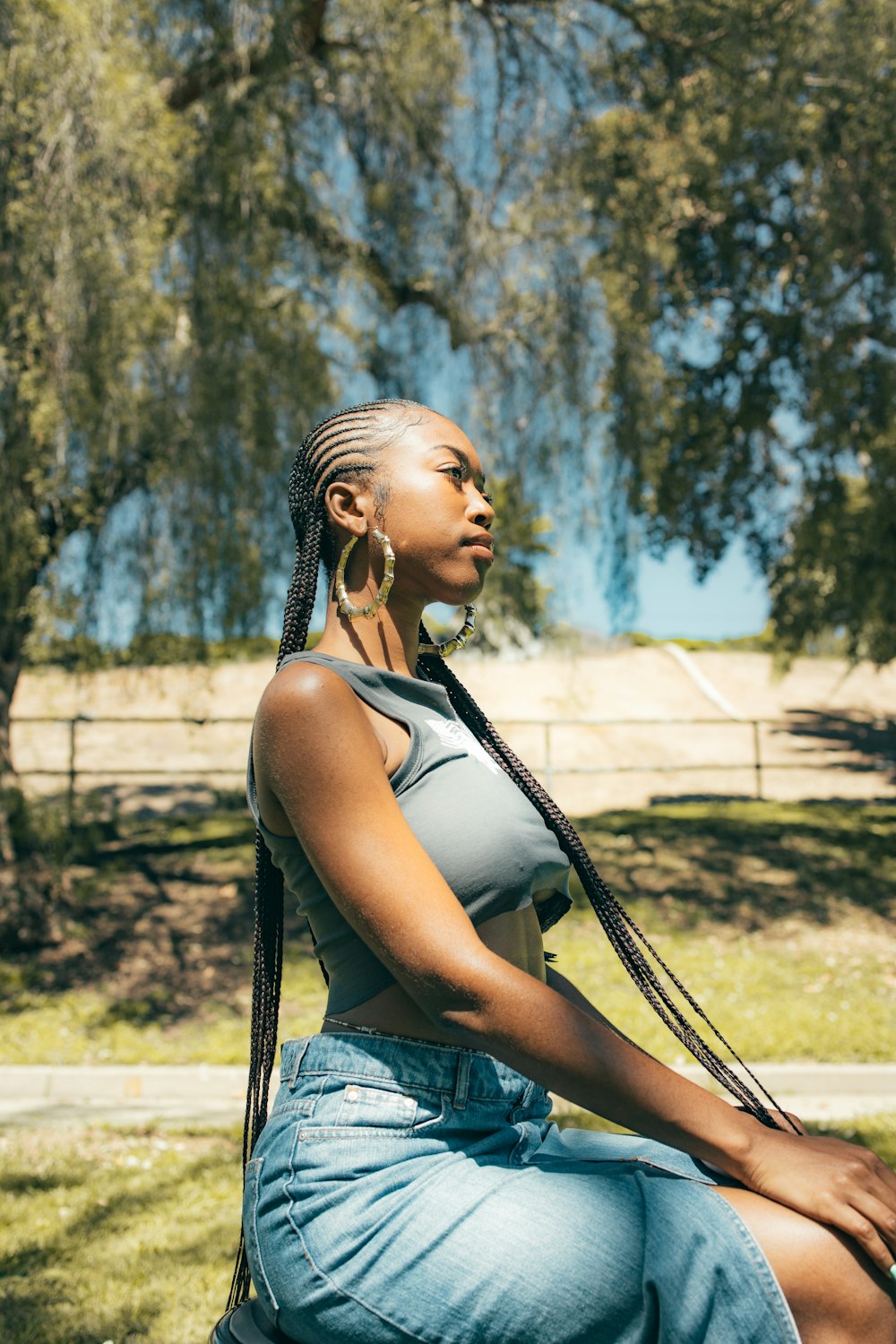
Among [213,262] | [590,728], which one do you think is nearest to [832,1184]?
[213,262]

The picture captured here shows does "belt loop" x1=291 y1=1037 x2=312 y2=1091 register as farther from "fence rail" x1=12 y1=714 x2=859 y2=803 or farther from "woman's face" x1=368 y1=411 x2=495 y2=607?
"fence rail" x1=12 y1=714 x2=859 y2=803

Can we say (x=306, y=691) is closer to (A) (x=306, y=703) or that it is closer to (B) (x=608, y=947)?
(A) (x=306, y=703)

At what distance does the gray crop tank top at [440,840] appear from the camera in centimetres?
156

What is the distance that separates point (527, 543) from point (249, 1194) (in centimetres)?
808

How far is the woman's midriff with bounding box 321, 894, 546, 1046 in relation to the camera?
5.00 feet

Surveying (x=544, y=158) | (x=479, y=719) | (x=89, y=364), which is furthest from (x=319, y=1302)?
(x=544, y=158)

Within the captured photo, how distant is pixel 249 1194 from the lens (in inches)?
59.2

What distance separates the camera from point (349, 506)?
1848mm

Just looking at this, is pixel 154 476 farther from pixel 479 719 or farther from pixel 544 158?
pixel 479 719

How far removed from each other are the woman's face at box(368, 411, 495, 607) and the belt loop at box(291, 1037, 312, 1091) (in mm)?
695

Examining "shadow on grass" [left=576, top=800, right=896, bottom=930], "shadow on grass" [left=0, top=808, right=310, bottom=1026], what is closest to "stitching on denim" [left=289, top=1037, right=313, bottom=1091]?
"shadow on grass" [left=0, top=808, right=310, bottom=1026]

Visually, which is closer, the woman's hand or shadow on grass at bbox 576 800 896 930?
the woman's hand

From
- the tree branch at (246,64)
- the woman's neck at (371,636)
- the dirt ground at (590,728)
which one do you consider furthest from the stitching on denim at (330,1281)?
the tree branch at (246,64)

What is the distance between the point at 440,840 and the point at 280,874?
395 millimetres
